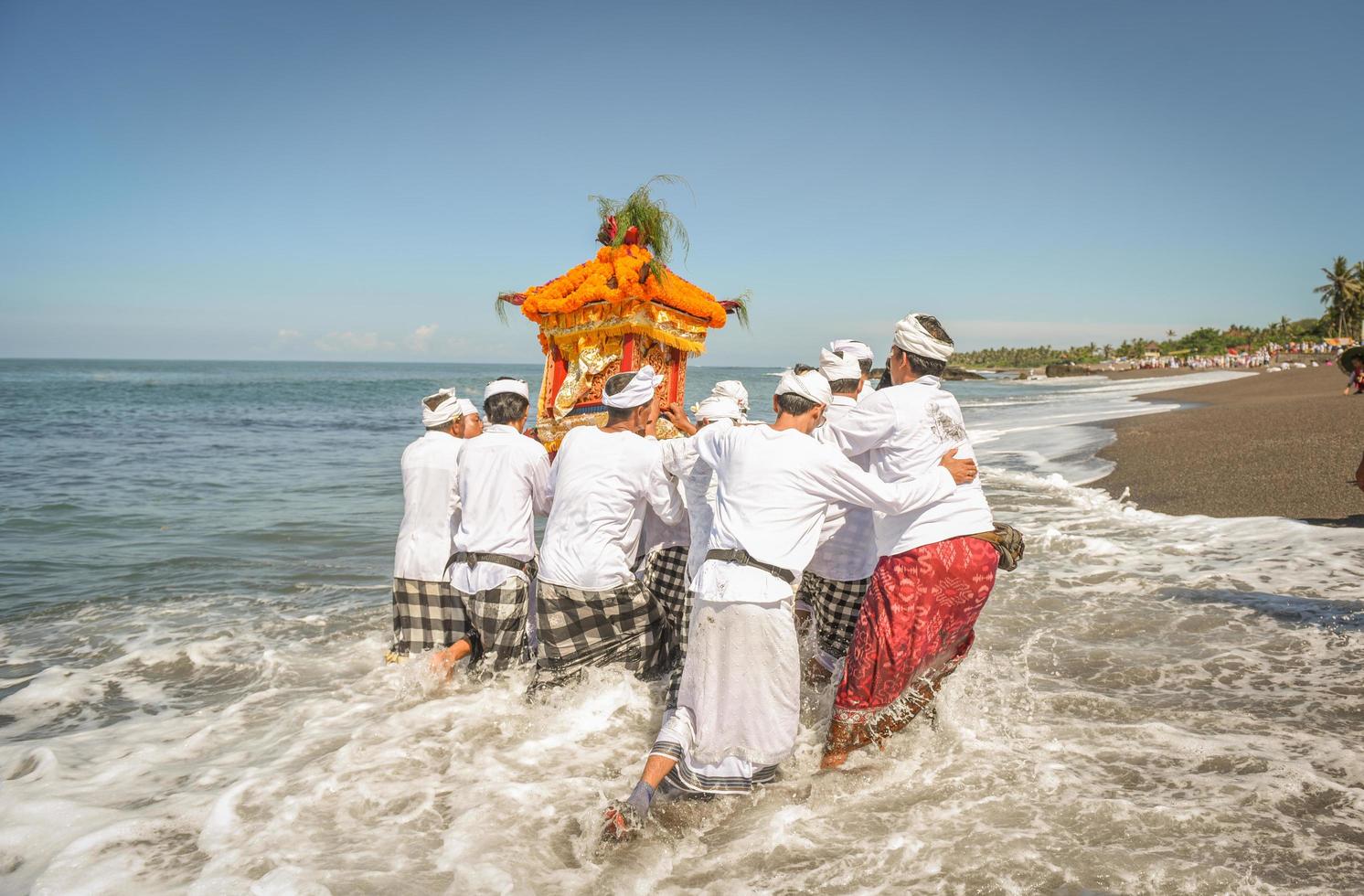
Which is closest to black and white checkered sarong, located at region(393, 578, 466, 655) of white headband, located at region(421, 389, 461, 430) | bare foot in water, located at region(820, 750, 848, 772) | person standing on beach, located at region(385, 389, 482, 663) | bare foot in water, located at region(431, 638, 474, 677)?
person standing on beach, located at region(385, 389, 482, 663)

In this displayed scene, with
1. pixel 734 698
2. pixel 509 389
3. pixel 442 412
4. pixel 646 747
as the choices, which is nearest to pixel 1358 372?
pixel 734 698

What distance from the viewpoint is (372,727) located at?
14.4ft

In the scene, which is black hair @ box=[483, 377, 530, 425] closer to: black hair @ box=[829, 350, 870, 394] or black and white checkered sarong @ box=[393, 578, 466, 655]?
black and white checkered sarong @ box=[393, 578, 466, 655]

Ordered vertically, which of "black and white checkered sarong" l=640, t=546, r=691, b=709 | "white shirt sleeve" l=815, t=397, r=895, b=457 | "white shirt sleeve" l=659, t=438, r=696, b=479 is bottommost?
"black and white checkered sarong" l=640, t=546, r=691, b=709

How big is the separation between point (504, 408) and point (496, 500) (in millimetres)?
547

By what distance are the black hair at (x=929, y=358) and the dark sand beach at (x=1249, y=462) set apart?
21.9 feet

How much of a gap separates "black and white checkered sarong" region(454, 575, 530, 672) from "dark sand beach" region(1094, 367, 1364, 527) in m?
7.89

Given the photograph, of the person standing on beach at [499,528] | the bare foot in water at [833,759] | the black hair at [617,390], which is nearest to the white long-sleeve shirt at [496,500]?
the person standing on beach at [499,528]

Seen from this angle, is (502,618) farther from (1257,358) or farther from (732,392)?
(1257,358)

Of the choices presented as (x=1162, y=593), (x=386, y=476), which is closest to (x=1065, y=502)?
(x=1162, y=593)

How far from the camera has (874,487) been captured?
133 inches

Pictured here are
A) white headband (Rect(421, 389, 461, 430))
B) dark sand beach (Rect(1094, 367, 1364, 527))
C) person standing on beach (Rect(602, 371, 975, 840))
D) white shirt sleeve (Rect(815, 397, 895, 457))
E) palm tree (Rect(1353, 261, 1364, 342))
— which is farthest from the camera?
palm tree (Rect(1353, 261, 1364, 342))

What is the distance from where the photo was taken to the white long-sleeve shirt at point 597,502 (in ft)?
13.9

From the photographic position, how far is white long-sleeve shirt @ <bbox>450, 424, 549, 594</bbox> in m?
4.62
